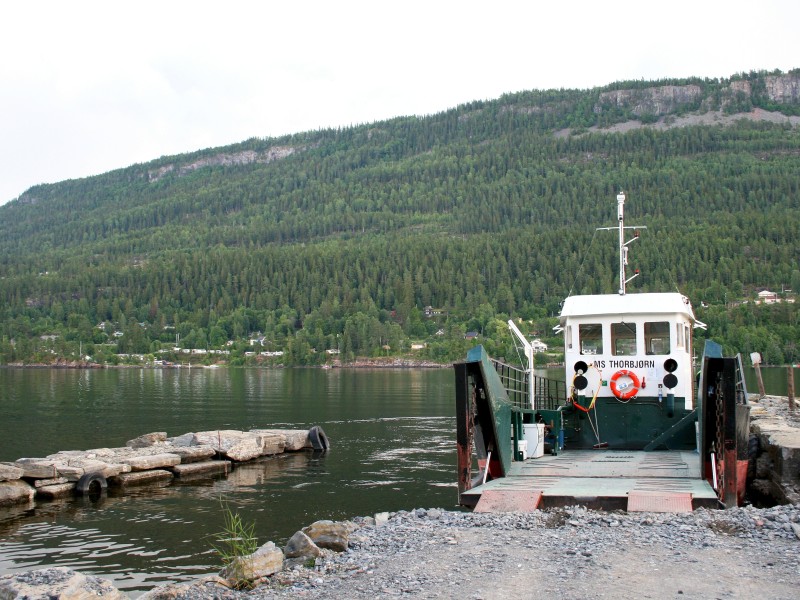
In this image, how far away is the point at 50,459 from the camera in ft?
88.5

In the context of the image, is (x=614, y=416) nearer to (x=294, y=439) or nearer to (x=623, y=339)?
(x=623, y=339)

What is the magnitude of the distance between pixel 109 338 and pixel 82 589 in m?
193

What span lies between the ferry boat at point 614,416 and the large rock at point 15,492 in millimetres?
11561

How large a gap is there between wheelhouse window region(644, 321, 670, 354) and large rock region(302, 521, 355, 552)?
1118cm

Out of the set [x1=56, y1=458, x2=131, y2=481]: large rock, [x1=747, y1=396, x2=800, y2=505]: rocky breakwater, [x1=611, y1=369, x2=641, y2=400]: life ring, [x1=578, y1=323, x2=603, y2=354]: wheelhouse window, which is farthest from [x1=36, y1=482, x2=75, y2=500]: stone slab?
[x1=747, y1=396, x2=800, y2=505]: rocky breakwater

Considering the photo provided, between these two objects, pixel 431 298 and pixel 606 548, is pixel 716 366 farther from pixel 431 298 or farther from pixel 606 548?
pixel 431 298

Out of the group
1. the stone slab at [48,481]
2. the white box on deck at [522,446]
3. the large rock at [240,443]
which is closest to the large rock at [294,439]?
the large rock at [240,443]

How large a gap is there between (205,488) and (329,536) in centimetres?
1330

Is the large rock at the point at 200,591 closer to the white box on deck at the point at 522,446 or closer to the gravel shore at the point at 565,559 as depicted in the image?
the gravel shore at the point at 565,559

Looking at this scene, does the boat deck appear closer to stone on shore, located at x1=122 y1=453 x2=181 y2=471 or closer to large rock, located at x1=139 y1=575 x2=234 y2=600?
large rock, located at x1=139 y1=575 x2=234 y2=600

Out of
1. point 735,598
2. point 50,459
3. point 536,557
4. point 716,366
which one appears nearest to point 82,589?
point 536,557

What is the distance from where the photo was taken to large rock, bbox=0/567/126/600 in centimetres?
1048

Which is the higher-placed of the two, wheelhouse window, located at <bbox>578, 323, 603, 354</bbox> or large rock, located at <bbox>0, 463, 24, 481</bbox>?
wheelhouse window, located at <bbox>578, 323, 603, 354</bbox>

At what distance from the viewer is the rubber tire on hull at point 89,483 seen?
23859 millimetres
